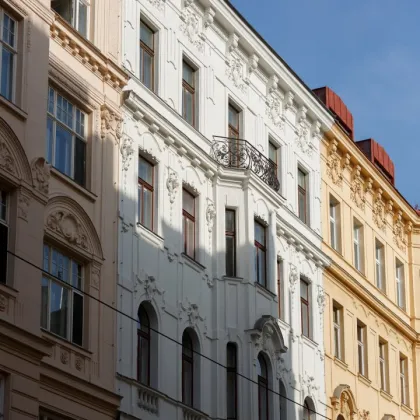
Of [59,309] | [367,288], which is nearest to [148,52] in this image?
[59,309]

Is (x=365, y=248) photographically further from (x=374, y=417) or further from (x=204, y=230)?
(x=204, y=230)

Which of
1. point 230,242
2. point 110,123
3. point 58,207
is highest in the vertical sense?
point 110,123

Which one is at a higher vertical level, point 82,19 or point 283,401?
point 82,19

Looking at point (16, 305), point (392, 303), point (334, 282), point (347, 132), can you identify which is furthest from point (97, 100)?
point (392, 303)

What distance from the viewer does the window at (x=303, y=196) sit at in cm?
4388

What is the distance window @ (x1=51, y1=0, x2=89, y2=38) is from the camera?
32.1 m

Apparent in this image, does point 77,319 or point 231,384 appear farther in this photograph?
point 231,384

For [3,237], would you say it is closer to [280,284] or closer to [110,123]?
[110,123]

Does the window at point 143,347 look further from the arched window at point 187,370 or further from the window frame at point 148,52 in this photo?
the window frame at point 148,52

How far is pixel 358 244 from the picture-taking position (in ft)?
162

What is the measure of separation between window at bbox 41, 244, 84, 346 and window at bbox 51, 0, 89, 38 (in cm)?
602

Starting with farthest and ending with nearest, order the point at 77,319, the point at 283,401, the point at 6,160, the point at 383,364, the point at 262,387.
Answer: the point at 383,364, the point at 283,401, the point at 262,387, the point at 77,319, the point at 6,160

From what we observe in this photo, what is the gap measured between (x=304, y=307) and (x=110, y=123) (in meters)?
12.6

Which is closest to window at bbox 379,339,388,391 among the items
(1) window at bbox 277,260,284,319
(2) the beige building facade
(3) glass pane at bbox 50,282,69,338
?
(1) window at bbox 277,260,284,319
